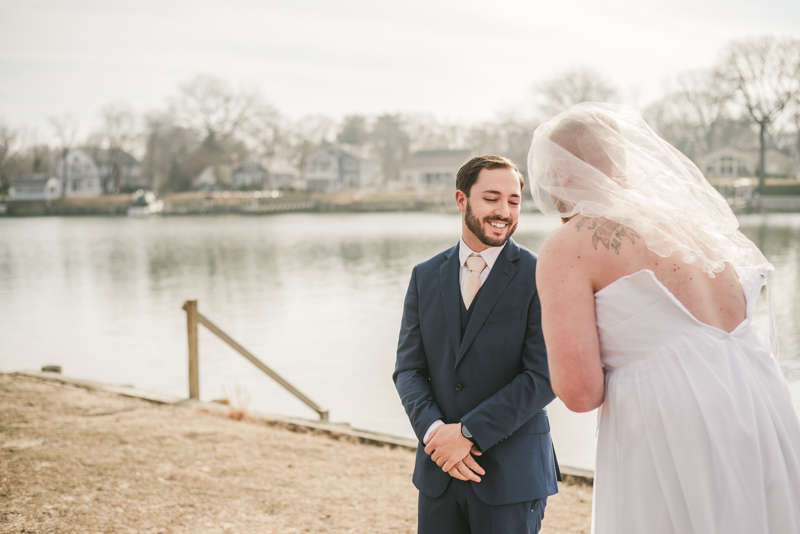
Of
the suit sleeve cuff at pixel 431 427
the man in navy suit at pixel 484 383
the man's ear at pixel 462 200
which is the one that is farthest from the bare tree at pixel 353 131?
the suit sleeve cuff at pixel 431 427

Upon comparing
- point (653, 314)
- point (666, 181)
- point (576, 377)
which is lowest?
point (576, 377)

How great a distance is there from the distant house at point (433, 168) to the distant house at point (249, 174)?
67.9 ft

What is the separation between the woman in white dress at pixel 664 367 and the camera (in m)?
1.84

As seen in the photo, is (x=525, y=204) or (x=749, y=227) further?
(x=525, y=204)

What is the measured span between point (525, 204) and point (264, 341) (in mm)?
65105

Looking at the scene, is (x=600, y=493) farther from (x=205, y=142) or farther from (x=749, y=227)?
(x=205, y=142)

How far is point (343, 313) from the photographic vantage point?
1939cm

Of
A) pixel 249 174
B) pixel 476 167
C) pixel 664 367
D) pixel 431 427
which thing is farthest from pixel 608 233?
pixel 249 174

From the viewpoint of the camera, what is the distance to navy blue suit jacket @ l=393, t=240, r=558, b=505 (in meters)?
2.44

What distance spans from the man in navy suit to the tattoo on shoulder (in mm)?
609

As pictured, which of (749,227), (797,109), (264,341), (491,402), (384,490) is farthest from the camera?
(797,109)

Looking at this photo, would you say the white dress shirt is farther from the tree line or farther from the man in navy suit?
the tree line

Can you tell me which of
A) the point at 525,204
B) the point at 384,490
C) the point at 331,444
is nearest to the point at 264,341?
the point at 331,444

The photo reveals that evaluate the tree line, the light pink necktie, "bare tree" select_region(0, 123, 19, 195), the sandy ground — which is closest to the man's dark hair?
the light pink necktie
